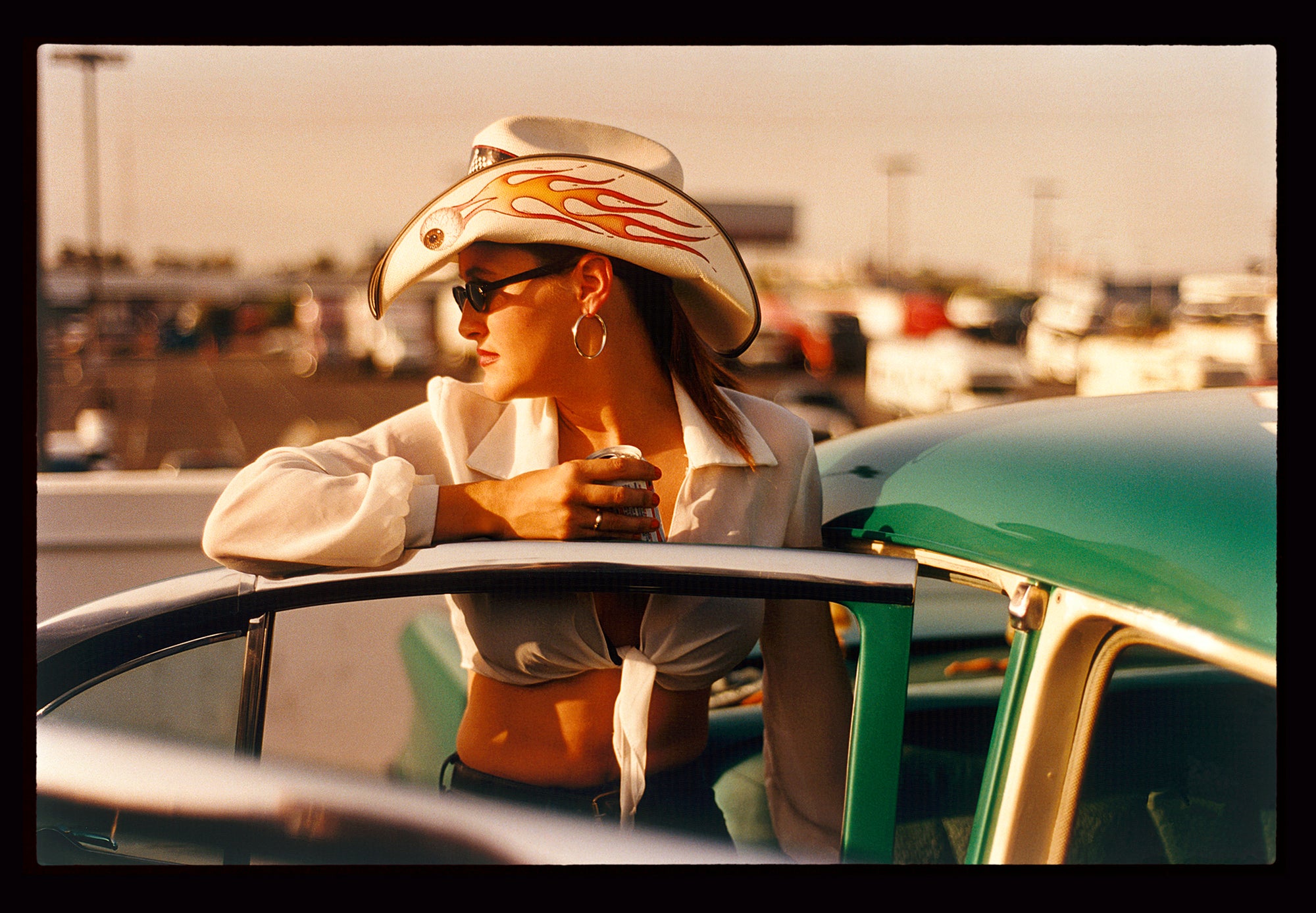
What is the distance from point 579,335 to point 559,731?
0.56 m

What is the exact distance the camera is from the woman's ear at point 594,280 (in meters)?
1.56

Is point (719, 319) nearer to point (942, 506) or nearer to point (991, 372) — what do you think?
point (942, 506)

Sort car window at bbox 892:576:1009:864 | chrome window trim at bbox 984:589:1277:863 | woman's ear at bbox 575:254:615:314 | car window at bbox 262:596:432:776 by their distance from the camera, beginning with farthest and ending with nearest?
car window at bbox 892:576:1009:864 → woman's ear at bbox 575:254:615:314 → car window at bbox 262:596:432:776 → chrome window trim at bbox 984:589:1277:863

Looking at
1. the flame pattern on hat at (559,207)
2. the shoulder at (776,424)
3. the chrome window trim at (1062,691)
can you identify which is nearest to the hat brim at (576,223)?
the flame pattern on hat at (559,207)

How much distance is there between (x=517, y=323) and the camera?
1.55 metres

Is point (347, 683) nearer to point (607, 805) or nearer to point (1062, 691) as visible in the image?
point (607, 805)

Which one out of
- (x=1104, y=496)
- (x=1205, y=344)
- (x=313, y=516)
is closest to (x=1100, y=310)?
(x=1205, y=344)

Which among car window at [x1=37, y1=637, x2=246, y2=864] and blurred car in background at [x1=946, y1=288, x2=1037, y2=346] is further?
blurred car in background at [x1=946, y1=288, x2=1037, y2=346]

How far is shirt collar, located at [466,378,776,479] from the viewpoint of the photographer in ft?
5.24

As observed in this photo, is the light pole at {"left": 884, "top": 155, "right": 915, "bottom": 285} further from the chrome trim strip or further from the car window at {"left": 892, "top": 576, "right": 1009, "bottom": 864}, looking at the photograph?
the chrome trim strip

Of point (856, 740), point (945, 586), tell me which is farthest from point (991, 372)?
point (856, 740)

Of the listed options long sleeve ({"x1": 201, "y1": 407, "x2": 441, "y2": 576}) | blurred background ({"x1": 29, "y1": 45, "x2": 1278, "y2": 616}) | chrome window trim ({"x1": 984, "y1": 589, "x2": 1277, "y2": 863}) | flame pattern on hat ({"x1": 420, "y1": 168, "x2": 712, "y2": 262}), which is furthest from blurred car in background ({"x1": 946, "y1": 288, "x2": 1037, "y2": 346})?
long sleeve ({"x1": 201, "y1": 407, "x2": 441, "y2": 576})

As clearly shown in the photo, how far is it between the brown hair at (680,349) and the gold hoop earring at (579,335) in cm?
7

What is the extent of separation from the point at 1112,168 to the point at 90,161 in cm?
199
